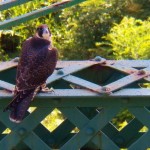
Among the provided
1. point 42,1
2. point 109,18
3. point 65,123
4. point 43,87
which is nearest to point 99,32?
point 109,18

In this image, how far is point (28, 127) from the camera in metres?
3.02

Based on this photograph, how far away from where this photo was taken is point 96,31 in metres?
8.62

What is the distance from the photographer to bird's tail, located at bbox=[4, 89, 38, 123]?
2.99 meters

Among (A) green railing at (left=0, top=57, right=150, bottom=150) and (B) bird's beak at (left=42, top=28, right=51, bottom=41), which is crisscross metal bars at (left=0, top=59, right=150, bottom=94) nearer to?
(A) green railing at (left=0, top=57, right=150, bottom=150)

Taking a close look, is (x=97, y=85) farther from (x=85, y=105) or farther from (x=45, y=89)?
(x=45, y=89)

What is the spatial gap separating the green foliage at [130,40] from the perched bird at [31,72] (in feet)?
10.4

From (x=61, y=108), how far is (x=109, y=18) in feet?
18.9

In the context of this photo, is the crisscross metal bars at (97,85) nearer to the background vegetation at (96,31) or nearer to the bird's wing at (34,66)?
the bird's wing at (34,66)

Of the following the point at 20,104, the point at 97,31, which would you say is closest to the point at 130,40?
the point at 97,31

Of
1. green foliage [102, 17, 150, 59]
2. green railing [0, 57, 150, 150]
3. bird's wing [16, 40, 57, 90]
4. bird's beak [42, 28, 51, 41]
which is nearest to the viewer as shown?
green railing [0, 57, 150, 150]

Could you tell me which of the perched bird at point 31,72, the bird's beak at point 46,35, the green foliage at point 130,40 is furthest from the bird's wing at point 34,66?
the green foliage at point 130,40

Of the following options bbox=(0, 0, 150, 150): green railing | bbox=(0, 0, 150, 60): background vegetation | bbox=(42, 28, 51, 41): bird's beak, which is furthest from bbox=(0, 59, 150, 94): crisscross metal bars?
bbox=(0, 0, 150, 60): background vegetation

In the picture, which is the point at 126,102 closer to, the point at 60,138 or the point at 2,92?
the point at 2,92

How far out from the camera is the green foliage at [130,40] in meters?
7.05
